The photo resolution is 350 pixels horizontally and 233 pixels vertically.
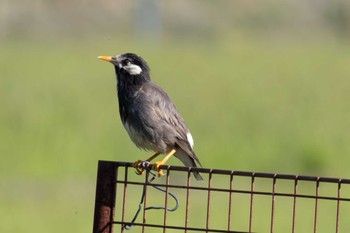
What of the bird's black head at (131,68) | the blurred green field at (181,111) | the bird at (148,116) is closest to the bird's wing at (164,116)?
the bird at (148,116)

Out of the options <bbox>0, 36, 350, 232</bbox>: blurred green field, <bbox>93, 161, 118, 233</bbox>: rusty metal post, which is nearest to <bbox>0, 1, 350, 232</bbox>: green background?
<bbox>0, 36, 350, 232</bbox>: blurred green field

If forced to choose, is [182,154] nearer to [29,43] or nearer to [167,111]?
[167,111]

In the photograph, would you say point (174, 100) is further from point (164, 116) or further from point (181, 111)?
point (164, 116)

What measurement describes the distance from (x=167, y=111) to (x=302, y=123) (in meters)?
12.8

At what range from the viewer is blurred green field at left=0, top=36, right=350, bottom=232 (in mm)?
19359

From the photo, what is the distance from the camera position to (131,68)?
28.9 ft

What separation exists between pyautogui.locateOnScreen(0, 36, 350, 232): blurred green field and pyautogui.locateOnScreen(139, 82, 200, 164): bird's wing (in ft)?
26.4

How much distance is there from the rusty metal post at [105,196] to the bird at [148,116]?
7.92ft

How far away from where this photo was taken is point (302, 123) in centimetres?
2153

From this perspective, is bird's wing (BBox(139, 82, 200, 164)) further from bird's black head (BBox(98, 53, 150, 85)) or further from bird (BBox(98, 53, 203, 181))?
bird's black head (BBox(98, 53, 150, 85))

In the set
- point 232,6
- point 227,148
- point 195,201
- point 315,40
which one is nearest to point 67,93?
point 227,148

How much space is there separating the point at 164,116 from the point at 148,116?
0.36 feet

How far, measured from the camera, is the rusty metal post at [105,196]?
247 inches

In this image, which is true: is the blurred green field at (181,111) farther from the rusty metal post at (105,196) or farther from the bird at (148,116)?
the rusty metal post at (105,196)
